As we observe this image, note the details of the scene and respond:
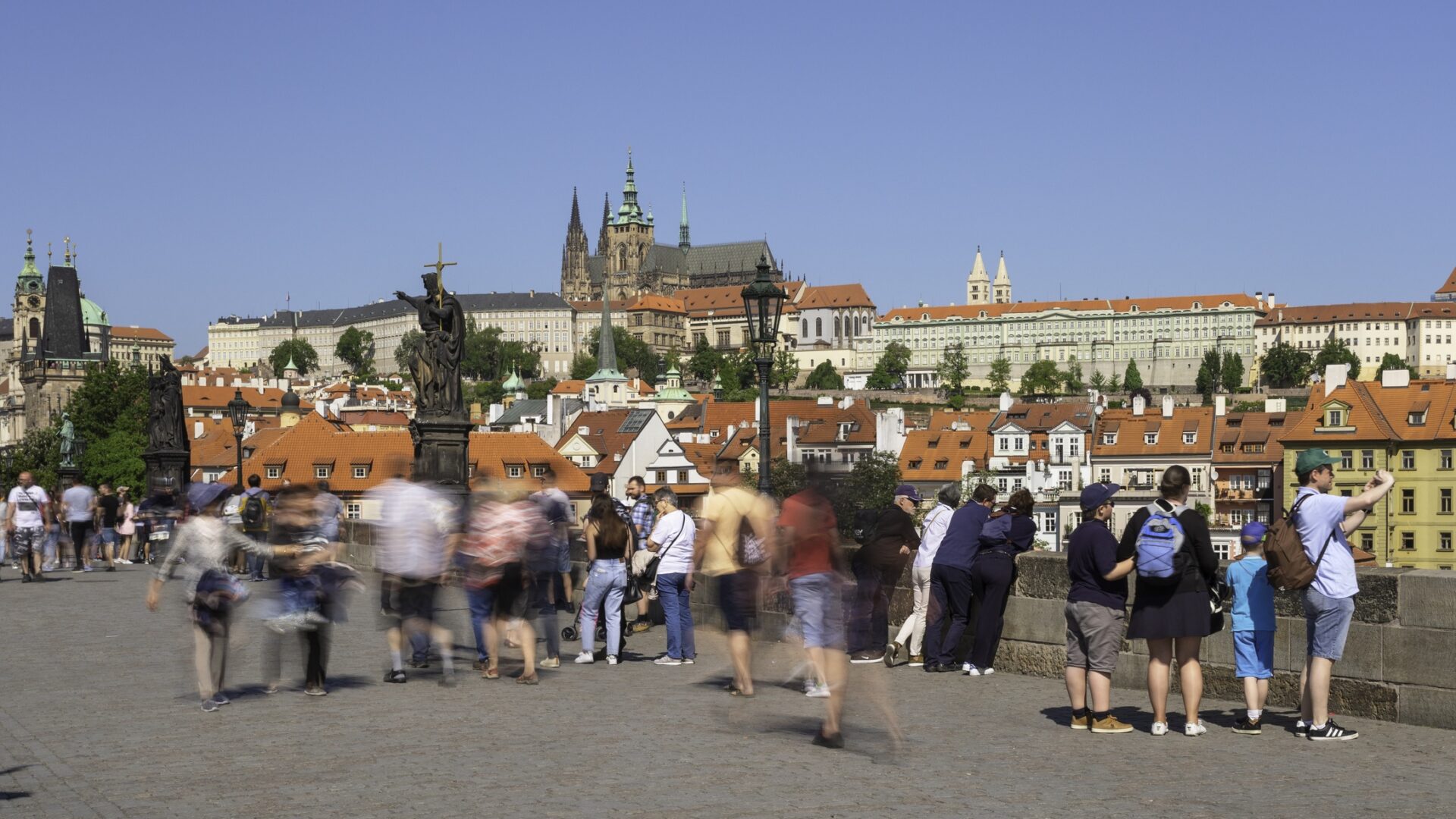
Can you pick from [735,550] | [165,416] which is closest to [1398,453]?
[165,416]

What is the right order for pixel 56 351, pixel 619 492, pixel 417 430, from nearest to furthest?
pixel 417 430
pixel 619 492
pixel 56 351

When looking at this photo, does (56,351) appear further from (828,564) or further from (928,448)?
(828,564)

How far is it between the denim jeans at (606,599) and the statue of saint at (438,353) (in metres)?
7.01

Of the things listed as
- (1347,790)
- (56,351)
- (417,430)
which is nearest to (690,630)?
(1347,790)

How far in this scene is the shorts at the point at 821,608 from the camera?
Result: 9.03 m

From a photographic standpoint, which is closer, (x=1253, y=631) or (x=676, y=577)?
(x=1253, y=631)

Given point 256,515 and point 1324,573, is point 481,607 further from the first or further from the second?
point 256,515

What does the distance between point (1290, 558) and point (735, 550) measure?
312 cm

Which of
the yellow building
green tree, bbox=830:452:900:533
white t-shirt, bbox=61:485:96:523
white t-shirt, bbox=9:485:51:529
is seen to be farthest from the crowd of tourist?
the yellow building

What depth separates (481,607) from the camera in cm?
1162

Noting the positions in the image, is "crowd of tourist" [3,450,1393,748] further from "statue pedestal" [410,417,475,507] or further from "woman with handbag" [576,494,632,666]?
"statue pedestal" [410,417,475,507]

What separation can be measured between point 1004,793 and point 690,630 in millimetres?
5135

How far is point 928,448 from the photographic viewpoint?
9031 centimetres

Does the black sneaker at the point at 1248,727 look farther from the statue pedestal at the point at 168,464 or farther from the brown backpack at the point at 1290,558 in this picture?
the statue pedestal at the point at 168,464
